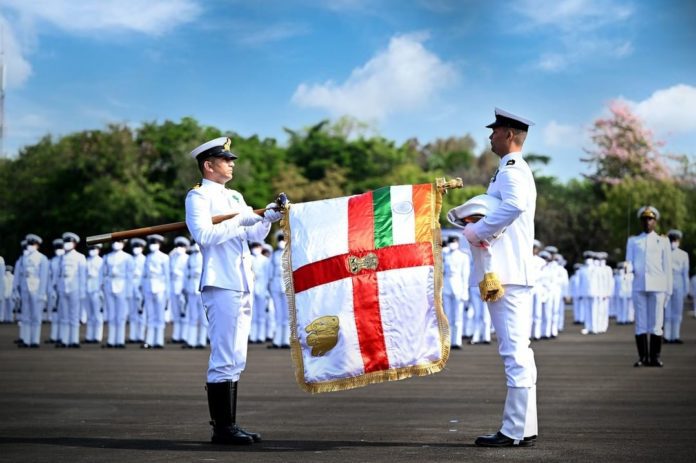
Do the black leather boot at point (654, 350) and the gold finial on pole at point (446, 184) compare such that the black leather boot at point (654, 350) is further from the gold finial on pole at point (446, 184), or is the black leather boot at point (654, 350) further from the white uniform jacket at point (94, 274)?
the white uniform jacket at point (94, 274)

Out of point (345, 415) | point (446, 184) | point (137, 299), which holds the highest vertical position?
point (446, 184)

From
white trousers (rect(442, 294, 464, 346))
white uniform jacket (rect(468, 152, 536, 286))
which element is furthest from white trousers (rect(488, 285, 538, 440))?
white trousers (rect(442, 294, 464, 346))

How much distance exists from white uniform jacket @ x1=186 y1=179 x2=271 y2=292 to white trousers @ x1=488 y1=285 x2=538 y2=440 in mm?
1994

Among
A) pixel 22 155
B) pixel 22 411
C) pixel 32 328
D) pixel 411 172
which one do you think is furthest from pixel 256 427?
pixel 411 172

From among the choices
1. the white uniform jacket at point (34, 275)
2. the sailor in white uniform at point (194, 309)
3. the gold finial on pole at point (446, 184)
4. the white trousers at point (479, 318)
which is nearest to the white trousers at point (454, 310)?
the white trousers at point (479, 318)

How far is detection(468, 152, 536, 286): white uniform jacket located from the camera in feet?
29.5

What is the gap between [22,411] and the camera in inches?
468

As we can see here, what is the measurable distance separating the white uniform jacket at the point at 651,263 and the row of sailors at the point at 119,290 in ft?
30.5

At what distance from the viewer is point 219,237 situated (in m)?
9.37

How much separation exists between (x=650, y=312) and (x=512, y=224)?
32.4 feet

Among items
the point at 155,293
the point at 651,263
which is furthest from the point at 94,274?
the point at 651,263

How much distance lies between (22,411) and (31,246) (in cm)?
1497

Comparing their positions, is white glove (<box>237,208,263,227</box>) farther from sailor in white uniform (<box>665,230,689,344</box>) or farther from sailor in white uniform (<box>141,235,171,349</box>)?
sailor in white uniform (<box>665,230,689,344</box>)

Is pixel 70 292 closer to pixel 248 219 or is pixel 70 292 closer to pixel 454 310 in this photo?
pixel 454 310
